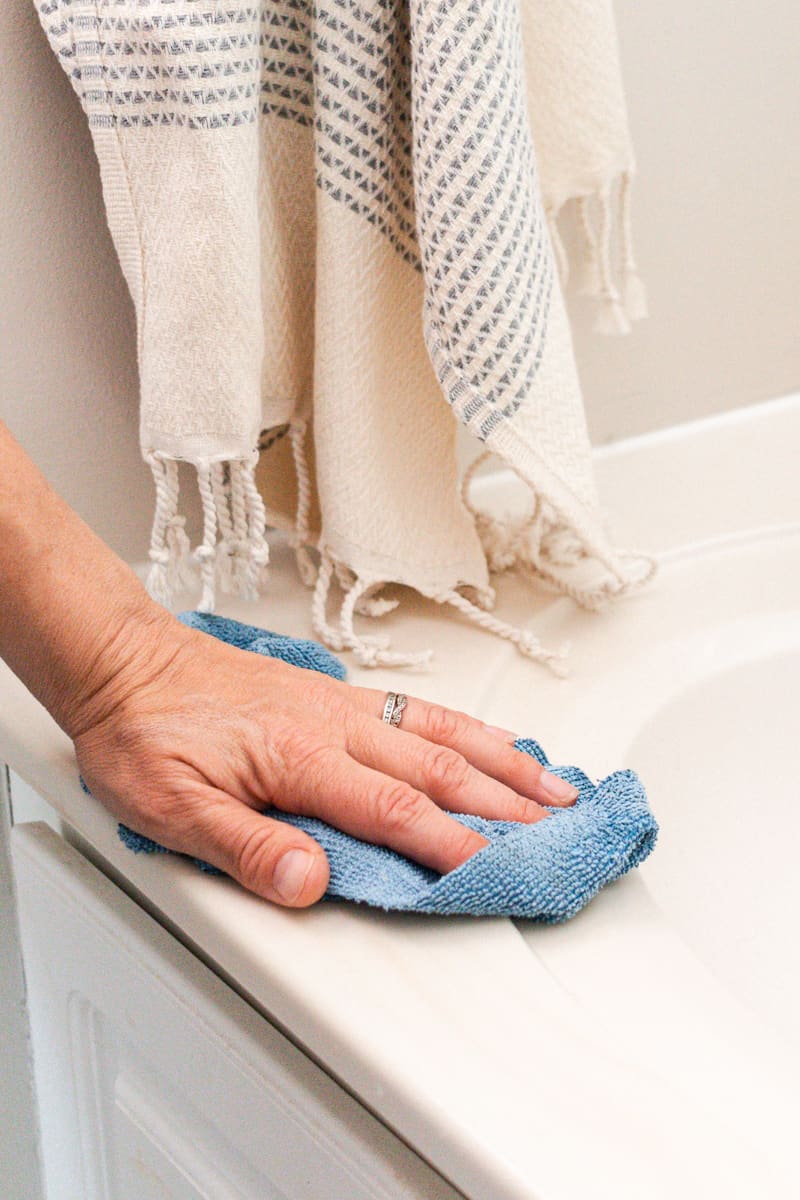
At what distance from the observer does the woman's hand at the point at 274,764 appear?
443mm

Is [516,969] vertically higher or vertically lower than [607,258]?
lower

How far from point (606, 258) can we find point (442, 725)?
34 centimetres

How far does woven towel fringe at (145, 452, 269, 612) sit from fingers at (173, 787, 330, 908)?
6.6 inches

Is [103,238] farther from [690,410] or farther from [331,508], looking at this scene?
[690,410]

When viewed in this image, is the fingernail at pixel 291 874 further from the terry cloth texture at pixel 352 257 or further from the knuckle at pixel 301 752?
the terry cloth texture at pixel 352 257

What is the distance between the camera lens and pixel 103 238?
0.63 metres

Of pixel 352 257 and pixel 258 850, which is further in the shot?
pixel 352 257

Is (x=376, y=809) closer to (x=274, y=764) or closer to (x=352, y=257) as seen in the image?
(x=274, y=764)

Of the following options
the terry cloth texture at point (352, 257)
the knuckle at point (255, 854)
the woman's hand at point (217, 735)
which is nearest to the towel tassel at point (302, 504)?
the terry cloth texture at point (352, 257)

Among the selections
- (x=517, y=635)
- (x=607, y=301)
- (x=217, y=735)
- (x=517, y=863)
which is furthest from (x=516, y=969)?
(x=607, y=301)

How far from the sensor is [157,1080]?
0.55 m

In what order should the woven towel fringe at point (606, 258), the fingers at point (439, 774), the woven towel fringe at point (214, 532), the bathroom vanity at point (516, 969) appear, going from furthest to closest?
the woven towel fringe at point (606, 258) → the woven towel fringe at point (214, 532) → the fingers at point (439, 774) → the bathroom vanity at point (516, 969)

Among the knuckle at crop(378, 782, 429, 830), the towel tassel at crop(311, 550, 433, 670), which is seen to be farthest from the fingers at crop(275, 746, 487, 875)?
the towel tassel at crop(311, 550, 433, 670)

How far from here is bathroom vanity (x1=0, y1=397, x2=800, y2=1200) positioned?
365 millimetres
